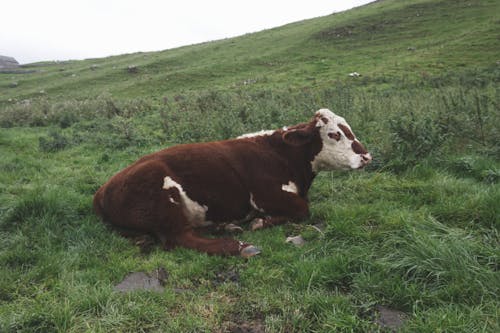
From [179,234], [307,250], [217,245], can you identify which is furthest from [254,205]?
[307,250]

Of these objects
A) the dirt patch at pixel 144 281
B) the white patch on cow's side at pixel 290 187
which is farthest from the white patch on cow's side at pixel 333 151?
the dirt patch at pixel 144 281

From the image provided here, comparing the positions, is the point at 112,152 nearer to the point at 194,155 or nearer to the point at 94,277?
the point at 194,155

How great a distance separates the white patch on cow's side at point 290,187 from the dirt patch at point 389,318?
8.76 ft

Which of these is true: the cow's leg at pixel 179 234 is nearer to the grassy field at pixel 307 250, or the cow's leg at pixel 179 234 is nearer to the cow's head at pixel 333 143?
the grassy field at pixel 307 250

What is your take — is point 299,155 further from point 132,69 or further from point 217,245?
point 132,69

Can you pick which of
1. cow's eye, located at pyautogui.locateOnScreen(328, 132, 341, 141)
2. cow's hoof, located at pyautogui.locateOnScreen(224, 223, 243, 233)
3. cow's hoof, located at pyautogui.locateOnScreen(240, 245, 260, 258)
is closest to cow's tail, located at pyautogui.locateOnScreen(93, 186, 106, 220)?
cow's hoof, located at pyautogui.locateOnScreen(224, 223, 243, 233)

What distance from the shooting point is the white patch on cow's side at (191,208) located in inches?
206

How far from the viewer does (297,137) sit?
6.16 meters

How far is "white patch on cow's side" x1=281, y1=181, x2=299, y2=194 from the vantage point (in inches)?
232

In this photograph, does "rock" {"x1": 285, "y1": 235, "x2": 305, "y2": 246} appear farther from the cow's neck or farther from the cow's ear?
the cow's ear

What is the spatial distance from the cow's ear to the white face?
27 cm

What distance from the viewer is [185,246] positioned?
492 centimetres

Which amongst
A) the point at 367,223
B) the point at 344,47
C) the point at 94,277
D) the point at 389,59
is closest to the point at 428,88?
the point at 389,59

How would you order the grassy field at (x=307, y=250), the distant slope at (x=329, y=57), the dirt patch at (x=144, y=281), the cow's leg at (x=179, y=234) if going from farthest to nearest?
the distant slope at (x=329, y=57), the cow's leg at (x=179, y=234), the dirt patch at (x=144, y=281), the grassy field at (x=307, y=250)
